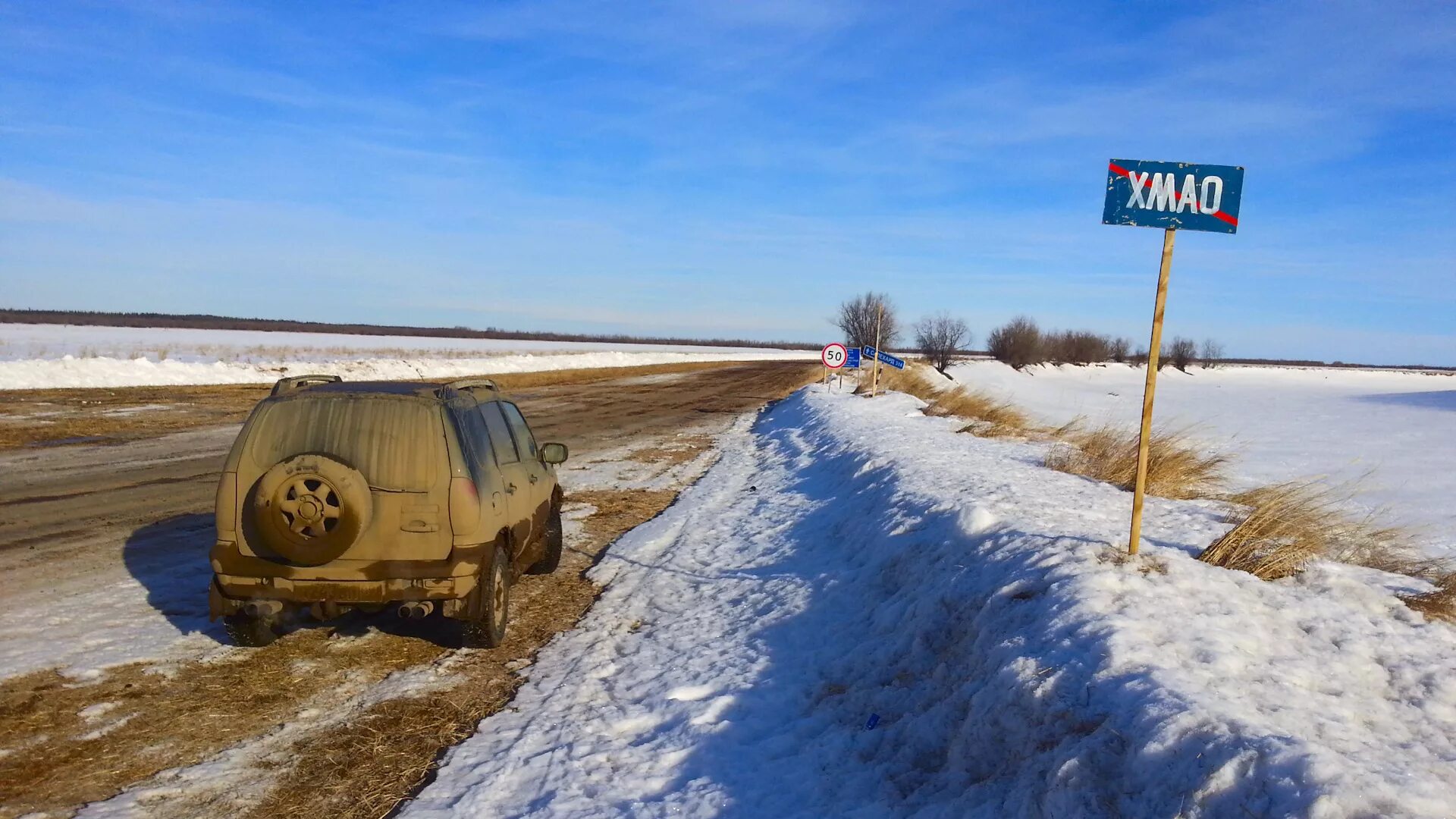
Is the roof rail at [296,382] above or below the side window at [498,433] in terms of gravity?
above

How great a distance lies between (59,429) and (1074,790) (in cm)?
1933

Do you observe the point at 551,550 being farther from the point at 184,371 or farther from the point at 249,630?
the point at 184,371

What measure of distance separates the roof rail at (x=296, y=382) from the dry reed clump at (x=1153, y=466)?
8133 millimetres

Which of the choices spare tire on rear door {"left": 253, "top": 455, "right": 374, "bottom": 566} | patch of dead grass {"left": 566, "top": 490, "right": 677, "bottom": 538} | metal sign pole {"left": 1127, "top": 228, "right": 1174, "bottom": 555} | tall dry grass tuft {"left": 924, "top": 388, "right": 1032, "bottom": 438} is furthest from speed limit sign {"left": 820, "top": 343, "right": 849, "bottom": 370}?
spare tire on rear door {"left": 253, "top": 455, "right": 374, "bottom": 566}

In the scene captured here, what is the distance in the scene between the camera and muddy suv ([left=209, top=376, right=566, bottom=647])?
201 inches

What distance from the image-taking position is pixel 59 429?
1619cm

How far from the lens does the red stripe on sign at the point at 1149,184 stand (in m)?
5.46

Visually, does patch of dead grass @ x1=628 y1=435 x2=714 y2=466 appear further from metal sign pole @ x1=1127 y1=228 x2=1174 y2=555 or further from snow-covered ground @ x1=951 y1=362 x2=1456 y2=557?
metal sign pole @ x1=1127 y1=228 x2=1174 y2=555

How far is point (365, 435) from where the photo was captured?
5438mm

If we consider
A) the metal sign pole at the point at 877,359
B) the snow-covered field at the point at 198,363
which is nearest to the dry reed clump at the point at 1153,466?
the metal sign pole at the point at 877,359

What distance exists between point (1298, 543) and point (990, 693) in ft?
11.7

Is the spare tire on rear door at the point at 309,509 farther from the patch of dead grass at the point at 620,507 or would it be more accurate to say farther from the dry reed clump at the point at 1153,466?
the dry reed clump at the point at 1153,466

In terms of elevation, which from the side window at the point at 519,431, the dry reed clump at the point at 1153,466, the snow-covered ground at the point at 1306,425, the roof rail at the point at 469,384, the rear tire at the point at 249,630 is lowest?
the snow-covered ground at the point at 1306,425

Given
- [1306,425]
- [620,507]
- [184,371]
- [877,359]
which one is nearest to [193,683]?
[620,507]
